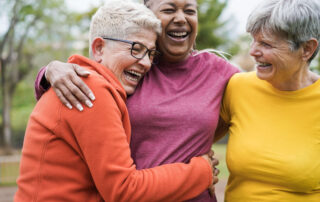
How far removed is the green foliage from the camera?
1952 cm

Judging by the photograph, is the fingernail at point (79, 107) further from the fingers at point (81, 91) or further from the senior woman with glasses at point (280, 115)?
the senior woman with glasses at point (280, 115)

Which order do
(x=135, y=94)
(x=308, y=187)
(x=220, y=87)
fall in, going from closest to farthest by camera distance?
(x=308, y=187), (x=135, y=94), (x=220, y=87)

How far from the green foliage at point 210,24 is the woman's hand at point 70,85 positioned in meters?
17.7

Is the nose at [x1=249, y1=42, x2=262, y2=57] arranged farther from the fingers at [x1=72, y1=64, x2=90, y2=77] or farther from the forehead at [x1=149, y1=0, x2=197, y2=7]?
the fingers at [x1=72, y1=64, x2=90, y2=77]

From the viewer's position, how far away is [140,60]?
2.27 m

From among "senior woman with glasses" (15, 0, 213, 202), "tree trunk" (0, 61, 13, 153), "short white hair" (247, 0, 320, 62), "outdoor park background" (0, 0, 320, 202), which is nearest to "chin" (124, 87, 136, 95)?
"senior woman with glasses" (15, 0, 213, 202)

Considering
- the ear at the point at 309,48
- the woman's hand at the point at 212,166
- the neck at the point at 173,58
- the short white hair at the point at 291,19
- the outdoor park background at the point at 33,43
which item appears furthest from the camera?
the outdoor park background at the point at 33,43

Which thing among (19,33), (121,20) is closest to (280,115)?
(121,20)

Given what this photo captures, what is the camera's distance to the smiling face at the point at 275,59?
221cm

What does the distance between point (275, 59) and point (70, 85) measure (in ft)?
4.01

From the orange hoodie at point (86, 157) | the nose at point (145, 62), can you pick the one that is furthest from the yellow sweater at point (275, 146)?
the nose at point (145, 62)

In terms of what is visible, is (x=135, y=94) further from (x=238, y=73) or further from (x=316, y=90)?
(x=316, y=90)

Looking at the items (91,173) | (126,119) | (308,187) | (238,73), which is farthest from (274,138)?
(91,173)

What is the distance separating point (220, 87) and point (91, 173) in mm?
1106
